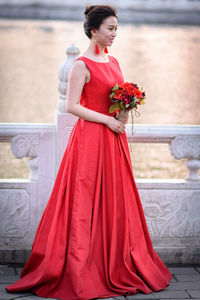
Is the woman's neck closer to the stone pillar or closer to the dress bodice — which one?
the dress bodice

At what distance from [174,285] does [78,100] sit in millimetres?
1209

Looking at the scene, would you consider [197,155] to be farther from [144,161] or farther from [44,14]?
[44,14]

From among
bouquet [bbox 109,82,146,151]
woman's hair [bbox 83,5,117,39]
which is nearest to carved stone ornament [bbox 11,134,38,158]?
bouquet [bbox 109,82,146,151]

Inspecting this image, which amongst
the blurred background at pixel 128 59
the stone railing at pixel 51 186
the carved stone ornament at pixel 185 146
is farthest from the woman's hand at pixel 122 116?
the blurred background at pixel 128 59

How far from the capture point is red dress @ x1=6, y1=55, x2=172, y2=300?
9.30 ft

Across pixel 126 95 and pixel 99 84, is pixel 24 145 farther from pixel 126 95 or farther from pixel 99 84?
pixel 126 95

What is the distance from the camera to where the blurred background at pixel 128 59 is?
8.17 metres

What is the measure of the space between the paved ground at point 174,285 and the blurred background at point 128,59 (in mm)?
1709

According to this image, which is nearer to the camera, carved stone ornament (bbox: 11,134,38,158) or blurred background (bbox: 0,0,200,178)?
carved stone ornament (bbox: 11,134,38,158)

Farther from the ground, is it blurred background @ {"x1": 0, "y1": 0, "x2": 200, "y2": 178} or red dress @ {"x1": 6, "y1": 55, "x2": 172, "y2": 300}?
blurred background @ {"x1": 0, "y1": 0, "x2": 200, "y2": 178}

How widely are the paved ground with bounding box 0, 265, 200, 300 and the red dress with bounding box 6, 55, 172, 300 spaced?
1.6 inches

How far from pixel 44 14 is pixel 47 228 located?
2648cm

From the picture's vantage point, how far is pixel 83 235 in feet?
9.36

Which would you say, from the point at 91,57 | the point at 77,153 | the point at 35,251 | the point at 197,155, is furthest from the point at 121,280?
the point at 91,57
